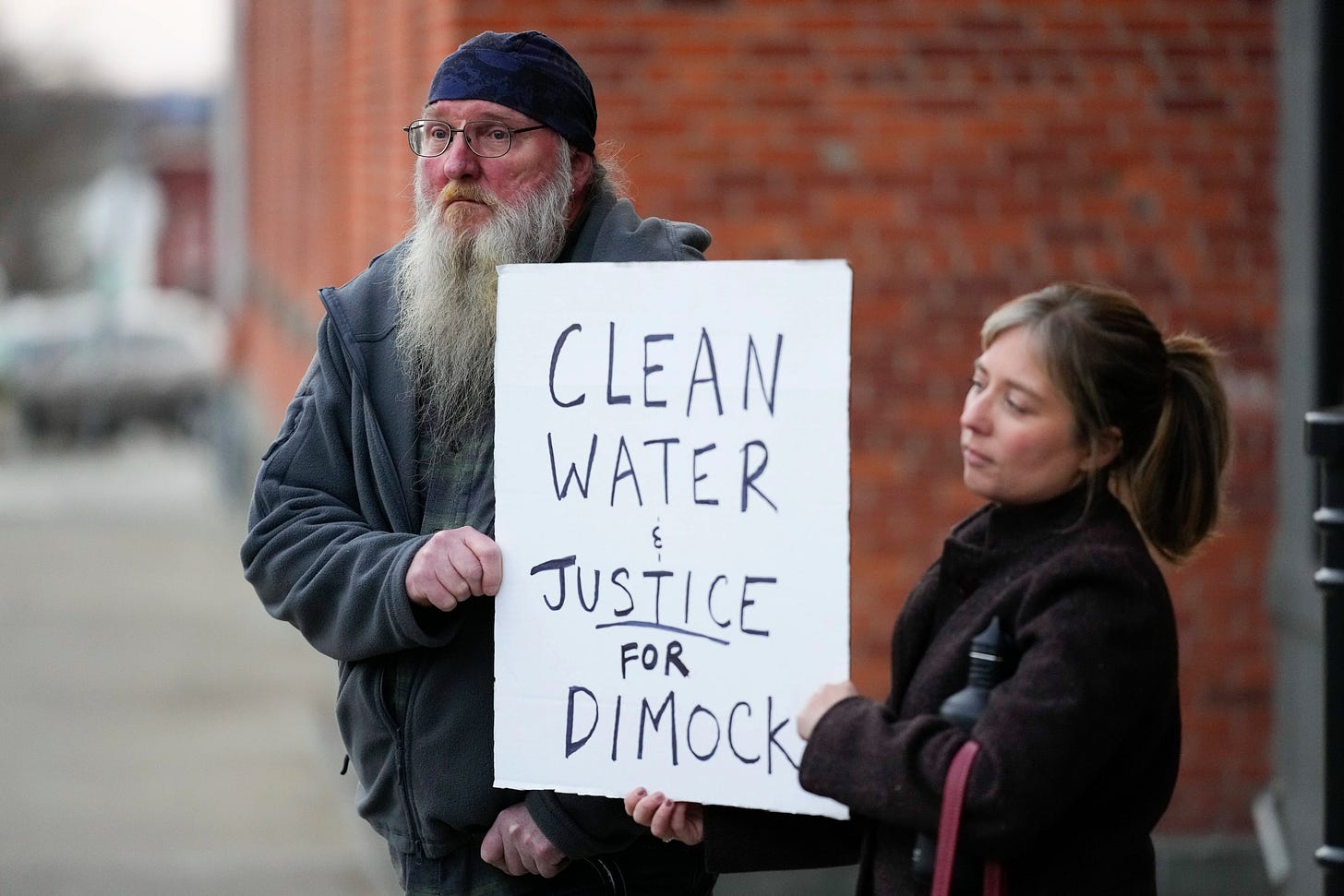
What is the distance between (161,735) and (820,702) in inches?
243

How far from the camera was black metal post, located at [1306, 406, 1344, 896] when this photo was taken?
2.73 m

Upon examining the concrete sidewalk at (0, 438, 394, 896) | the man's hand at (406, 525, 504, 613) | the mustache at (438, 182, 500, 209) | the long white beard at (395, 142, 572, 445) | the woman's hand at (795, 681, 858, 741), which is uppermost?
the mustache at (438, 182, 500, 209)

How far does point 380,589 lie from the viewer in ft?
8.11

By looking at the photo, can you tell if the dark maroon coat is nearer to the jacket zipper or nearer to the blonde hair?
the blonde hair

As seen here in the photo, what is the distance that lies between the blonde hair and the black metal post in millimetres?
618

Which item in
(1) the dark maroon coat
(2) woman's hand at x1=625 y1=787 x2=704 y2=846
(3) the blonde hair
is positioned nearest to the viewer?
(1) the dark maroon coat

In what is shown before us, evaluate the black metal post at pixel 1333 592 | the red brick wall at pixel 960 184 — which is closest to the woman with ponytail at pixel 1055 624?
the black metal post at pixel 1333 592

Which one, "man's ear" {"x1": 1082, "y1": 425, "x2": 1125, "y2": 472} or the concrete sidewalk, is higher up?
"man's ear" {"x1": 1082, "y1": 425, "x2": 1125, "y2": 472}

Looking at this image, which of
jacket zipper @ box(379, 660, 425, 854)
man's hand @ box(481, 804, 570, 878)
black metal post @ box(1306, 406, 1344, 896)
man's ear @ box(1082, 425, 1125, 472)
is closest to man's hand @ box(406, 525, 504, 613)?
jacket zipper @ box(379, 660, 425, 854)

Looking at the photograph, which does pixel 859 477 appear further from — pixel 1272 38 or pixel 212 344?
pixel 212 344

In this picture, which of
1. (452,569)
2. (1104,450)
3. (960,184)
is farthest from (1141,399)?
(960,184)

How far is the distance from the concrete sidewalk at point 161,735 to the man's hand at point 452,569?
351cm

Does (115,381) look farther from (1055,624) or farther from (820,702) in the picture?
(1055,624)

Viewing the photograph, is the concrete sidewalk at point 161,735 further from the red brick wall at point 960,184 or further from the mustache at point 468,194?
the mustache at point 468,194
